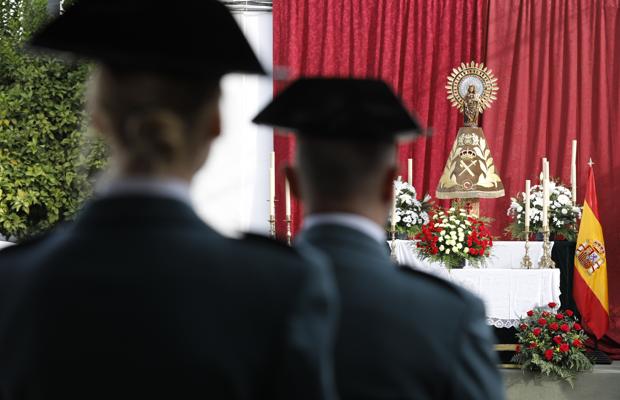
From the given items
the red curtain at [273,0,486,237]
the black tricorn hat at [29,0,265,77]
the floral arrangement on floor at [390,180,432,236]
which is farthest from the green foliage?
the black tricorn hat at [29,0,265,77]

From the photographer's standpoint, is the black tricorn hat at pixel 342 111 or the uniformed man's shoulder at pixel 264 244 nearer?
the uniformed man's shoulder at pixel 264 244

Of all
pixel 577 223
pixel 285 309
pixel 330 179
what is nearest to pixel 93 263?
pixel 285 309

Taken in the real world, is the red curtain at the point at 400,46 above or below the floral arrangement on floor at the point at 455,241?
above

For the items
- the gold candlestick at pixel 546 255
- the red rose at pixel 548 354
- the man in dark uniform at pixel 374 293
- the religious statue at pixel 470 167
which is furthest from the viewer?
the religious statue at pixel 470 167

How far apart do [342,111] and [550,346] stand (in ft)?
16.2

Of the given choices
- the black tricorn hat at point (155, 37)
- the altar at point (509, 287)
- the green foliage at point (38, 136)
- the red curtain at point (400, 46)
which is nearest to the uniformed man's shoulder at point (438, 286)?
the black tricorn hat at point (155, 37)

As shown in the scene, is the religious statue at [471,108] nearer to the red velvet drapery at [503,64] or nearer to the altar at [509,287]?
the altar at [509,287]

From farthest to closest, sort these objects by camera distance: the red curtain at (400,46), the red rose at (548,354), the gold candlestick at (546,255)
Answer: the red curtain at (400,46) < the gold candlestick at (546,255) < the red rose at (548,354)

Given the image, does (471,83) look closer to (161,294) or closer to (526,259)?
(526,259)

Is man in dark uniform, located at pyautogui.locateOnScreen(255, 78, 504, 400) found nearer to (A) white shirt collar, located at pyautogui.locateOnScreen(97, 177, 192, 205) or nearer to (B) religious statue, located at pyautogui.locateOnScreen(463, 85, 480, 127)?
(A) white shirt collar, located at pyautogui.locateOnScreen(97, 177, 192, 205)

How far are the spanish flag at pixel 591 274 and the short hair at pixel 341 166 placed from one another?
5687 millimetres

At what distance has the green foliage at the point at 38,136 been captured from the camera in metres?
7.60

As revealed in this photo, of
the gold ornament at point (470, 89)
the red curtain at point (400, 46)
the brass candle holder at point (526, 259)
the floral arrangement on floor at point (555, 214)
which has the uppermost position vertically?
the red curtain at point (400, 46)

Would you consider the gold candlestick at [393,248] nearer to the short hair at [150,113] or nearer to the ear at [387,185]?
the ear at [387,185]
